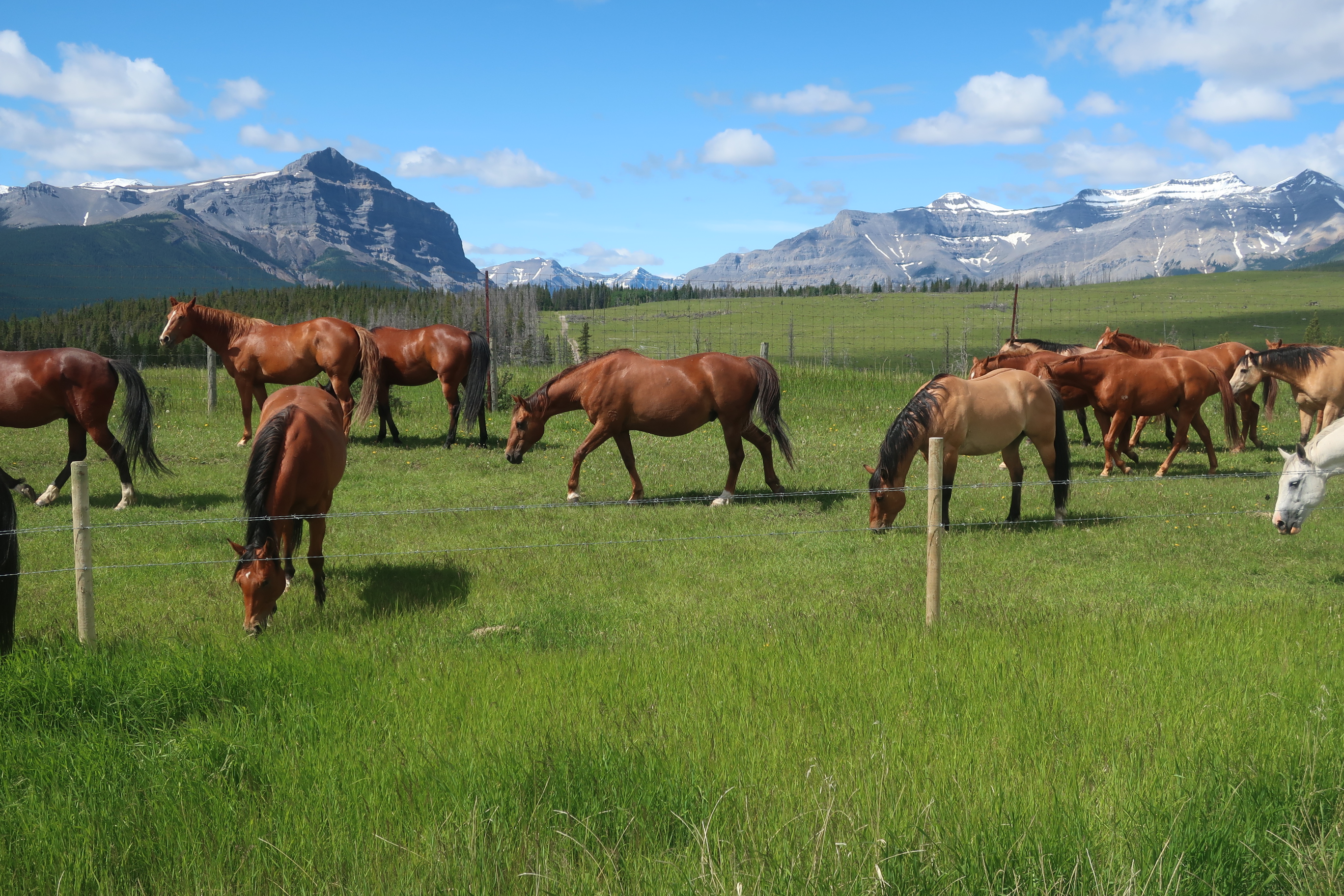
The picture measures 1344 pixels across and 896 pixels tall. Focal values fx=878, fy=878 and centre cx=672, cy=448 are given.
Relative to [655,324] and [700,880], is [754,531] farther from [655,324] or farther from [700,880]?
[655,324]

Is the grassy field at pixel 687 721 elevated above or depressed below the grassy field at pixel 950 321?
Answer: below

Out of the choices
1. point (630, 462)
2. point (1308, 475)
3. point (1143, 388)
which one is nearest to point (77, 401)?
point (630, 462)

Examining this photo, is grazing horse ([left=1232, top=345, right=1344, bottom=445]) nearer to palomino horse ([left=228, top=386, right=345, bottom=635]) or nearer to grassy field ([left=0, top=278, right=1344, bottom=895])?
grassy field ([left=0, top=278, right=1344, bottom=895])

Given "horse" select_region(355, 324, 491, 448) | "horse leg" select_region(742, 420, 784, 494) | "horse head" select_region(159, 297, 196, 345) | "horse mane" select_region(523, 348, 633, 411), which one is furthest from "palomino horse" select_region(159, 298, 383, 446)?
"horse leg" select_region(742, 420, 784, 494)

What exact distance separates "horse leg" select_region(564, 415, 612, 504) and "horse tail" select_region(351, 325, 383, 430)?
4098 millimetres

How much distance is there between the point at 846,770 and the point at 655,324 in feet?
375

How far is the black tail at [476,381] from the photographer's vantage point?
15445mm

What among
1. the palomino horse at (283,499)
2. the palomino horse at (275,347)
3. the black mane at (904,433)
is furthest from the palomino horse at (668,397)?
the palomino horse at (275,347)

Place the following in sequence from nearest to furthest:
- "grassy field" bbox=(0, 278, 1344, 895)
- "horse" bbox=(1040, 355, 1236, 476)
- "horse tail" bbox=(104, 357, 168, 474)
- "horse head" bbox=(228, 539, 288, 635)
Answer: "grassy field" bbox=(0, 278, 1344, 895) < "horse head" bbox=(228, 539, 288, 635) < "horse tail" bbox=(104, 357, 168, 474) < "horse" bbox=(1040, 355, 1236, 476)

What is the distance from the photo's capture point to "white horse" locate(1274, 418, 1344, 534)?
8.12 m

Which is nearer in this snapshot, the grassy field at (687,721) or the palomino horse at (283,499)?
the grassy field at (687,721)

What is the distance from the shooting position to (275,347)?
15.8 metres

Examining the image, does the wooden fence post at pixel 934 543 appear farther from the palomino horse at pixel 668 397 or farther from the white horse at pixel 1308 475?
the palomino horse at pixel 668 397

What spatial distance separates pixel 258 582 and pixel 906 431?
22.8ft
